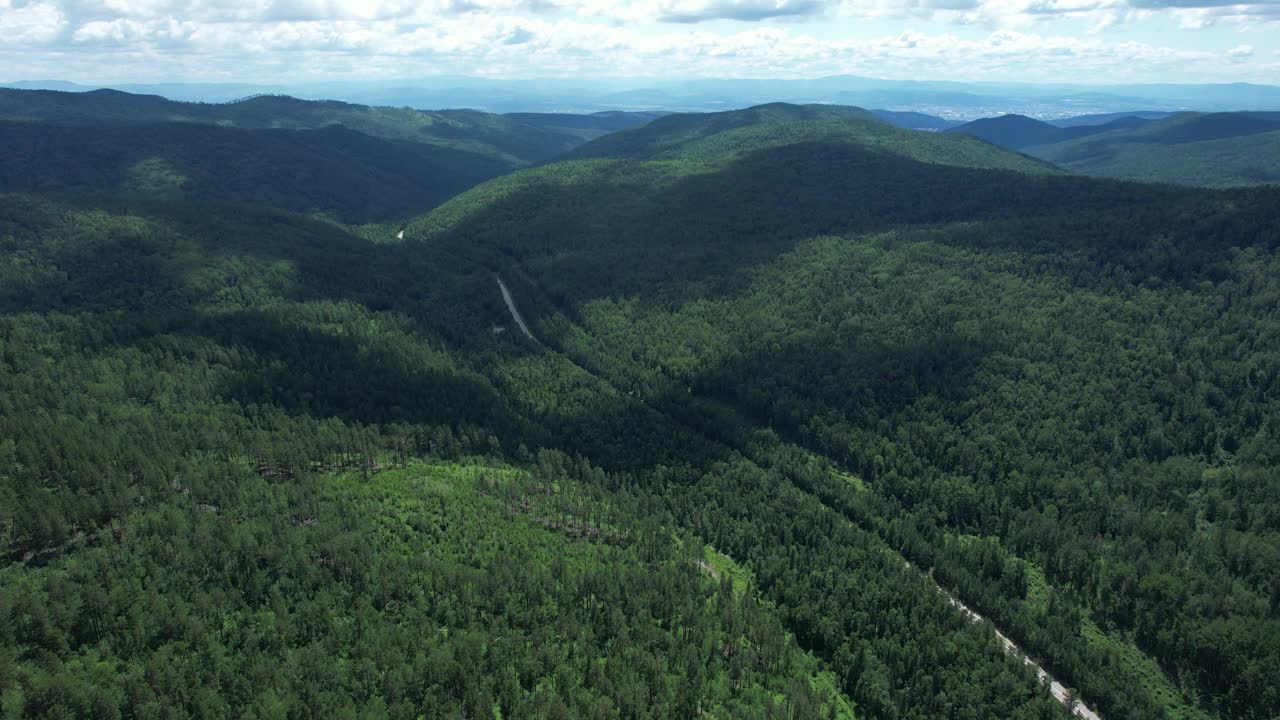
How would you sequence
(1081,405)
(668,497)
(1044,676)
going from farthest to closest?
(1081,405) → (668,497) → (1044,676)

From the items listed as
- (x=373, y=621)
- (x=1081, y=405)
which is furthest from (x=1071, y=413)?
(x=373, y=621)

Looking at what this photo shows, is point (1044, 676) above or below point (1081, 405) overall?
below

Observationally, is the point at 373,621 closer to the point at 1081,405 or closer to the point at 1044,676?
the point at 1044,676

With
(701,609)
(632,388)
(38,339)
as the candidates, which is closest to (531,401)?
(632,388)

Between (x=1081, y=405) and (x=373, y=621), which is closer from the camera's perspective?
(x=373, y=621)

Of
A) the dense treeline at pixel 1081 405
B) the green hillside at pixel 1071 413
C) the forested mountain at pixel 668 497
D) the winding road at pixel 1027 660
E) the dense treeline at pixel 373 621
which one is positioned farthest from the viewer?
the dense treeline at pixel 1081 405

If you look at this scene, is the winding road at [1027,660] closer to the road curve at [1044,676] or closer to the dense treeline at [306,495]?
the road curve at [1044,676]

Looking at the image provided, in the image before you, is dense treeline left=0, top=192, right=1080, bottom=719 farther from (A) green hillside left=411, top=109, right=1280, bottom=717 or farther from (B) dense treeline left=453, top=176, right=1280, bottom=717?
(B) dense treeline left=453, top=176, right=1280, bottom=717

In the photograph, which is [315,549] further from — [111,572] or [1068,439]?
[1068,439]

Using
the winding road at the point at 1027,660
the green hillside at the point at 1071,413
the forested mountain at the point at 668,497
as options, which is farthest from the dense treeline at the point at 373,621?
the green hillside at the point at 1071,413
